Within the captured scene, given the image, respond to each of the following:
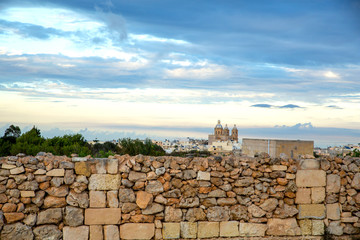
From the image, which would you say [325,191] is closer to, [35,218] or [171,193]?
[171,193]

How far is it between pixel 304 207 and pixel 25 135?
23.0m

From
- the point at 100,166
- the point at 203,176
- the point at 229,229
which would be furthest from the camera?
the point at 229,229

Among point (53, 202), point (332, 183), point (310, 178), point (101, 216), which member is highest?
point (310, 178)

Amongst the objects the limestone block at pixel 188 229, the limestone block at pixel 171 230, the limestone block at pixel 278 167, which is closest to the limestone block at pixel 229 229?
the limestone block at pixel 188 229

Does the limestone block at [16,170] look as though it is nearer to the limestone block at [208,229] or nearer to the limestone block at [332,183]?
the limestone block at [208,229]

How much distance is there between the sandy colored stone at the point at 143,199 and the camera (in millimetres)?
8344

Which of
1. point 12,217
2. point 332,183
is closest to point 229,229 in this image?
point 332,183

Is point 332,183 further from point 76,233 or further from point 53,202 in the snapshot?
point 53,202

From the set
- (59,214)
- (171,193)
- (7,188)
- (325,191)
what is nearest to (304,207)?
(325,191)

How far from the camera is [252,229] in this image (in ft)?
29.1

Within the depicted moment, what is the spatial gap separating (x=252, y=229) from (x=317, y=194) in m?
1.70

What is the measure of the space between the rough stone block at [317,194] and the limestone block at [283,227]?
658 millimetres

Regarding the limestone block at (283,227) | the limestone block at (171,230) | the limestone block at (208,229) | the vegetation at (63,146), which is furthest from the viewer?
the vegetation at (63,146)

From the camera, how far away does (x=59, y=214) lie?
8.16 metres
